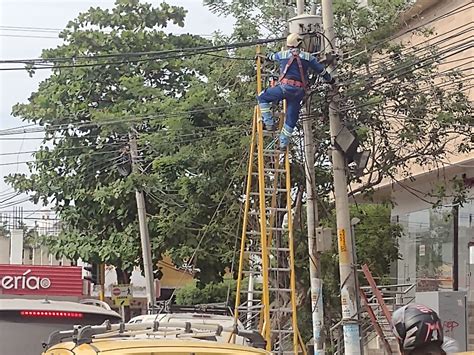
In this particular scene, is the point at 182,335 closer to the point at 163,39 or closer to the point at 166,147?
the point at 166,147

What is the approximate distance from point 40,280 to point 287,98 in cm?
1246

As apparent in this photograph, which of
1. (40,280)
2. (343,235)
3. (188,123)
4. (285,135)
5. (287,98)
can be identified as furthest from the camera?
(40,280)

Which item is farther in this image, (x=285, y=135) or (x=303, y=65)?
(x=285, y=135)

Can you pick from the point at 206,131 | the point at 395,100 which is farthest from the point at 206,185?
the point at 395,100

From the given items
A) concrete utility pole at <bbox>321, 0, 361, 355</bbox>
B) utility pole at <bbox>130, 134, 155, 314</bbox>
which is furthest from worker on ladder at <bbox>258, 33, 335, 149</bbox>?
utility pole at <bbox>130, 134, 155, 314</bbox>

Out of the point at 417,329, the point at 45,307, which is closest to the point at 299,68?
the point at 45,307

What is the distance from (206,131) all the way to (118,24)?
6315 millimetres

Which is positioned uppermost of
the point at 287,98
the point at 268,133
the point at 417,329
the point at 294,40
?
the point at 294,40

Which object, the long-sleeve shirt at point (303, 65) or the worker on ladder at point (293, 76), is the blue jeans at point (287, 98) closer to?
the worker on ladder at point (293, 76)

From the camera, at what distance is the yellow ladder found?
38.7 ft

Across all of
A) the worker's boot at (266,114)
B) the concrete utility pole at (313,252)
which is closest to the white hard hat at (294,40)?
the worker's boot at (266,114)

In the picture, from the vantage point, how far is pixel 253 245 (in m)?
14.2

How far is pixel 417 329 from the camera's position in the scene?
348 cm

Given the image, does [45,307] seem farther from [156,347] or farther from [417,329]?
[417,329]
